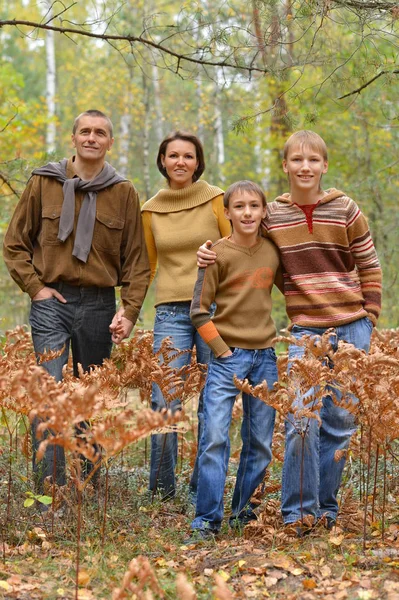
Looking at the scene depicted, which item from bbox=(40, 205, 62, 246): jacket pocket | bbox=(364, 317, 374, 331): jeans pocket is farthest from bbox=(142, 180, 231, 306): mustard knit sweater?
bbox=(364, 317, 374, 331): jeans pocket

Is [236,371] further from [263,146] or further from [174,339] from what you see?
[263,146]

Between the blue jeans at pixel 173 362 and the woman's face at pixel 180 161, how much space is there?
961 millimetres

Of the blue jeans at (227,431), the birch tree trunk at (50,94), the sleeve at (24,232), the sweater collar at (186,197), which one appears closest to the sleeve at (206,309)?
the blue jeans at (227,431)

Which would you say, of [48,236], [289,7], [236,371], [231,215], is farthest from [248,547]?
[289,7]

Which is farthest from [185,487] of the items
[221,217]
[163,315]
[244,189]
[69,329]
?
[244,189]

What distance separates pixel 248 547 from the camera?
4.32 meters

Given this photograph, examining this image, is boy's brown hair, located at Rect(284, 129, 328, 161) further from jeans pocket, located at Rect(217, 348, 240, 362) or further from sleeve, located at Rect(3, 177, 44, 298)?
sleeve, located at Rect(3, 177, 44, 298)

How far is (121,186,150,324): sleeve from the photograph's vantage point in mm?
5465

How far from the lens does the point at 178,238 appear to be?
5.32m

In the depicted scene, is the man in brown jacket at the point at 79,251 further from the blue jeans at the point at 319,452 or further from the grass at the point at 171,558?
the blue jeans at the point at 319,452

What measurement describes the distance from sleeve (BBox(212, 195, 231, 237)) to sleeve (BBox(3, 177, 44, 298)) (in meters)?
1.33

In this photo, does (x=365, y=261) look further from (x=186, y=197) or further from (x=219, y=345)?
(x=186, y=197)

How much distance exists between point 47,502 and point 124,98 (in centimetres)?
1873

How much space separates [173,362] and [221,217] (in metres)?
1.14
